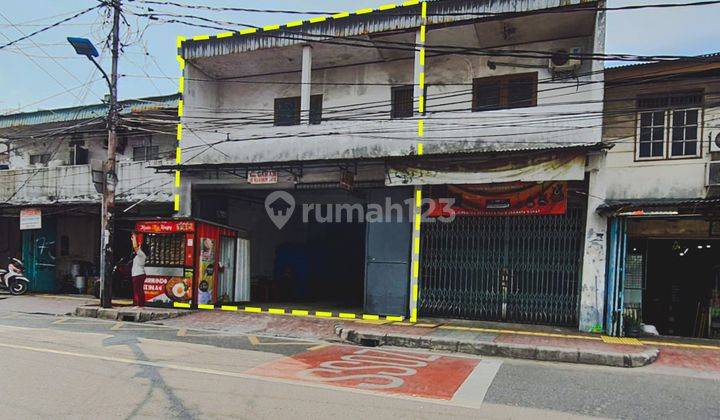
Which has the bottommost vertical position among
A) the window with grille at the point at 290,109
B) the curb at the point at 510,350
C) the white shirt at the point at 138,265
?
the curb at the point at 510,350

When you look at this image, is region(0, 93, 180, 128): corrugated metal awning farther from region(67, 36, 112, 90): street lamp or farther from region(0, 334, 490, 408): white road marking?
Result: region(0, 334, 490, 408): white road marking

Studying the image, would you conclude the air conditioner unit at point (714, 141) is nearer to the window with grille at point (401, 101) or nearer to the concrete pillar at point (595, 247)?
the concrete pillar at point (595, 247)

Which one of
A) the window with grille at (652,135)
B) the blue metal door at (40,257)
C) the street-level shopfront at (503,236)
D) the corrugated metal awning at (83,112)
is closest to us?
the street-level shopfront at (503,236)

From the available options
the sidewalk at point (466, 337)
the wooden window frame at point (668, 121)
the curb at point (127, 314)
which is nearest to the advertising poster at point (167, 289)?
the sidewalk at point (466, 337)

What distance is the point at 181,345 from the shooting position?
27.9 feet

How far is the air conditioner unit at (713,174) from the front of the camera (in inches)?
441

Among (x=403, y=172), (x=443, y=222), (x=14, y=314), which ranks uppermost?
(x=403, y=172)

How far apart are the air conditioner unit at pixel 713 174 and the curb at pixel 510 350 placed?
500cm

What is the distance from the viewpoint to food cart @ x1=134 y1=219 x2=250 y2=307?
41.0ft

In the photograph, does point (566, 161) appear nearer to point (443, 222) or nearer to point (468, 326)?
point (443, 222)

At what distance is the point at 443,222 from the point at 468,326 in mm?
2458

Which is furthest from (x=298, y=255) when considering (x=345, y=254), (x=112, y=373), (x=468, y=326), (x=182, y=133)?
(x=112, y=373)

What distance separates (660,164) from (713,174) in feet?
3.46

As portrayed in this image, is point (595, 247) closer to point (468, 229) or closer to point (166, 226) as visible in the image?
point (468, 229)
